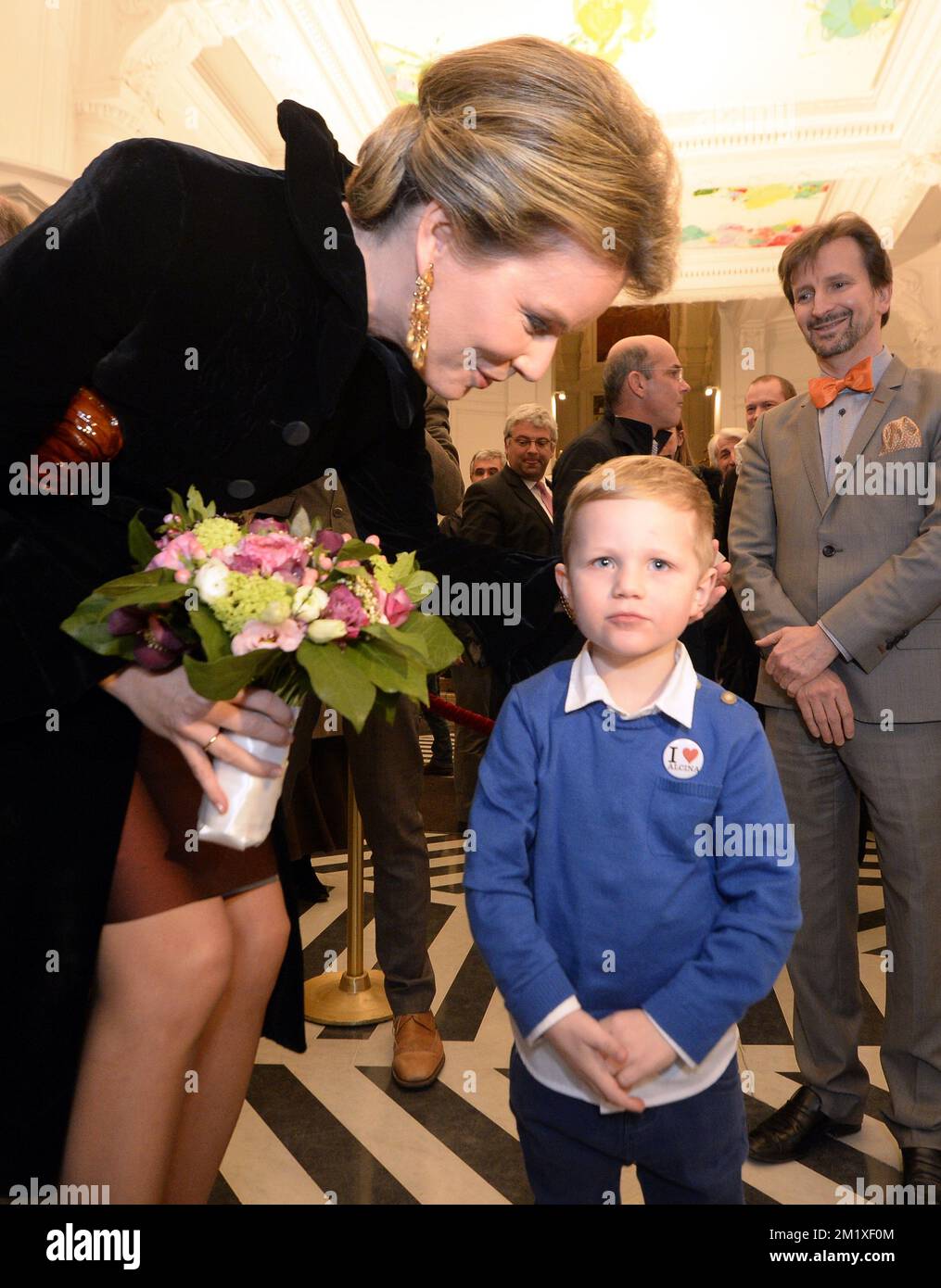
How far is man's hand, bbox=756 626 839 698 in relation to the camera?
2.57 metres

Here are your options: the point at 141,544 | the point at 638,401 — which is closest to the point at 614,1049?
the point at 141,544

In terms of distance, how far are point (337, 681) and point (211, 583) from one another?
20cm

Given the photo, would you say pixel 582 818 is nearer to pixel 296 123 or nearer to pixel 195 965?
pixel 195 965

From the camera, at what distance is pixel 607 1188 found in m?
1.61

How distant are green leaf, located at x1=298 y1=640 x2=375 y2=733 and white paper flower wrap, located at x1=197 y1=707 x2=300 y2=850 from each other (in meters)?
0.17

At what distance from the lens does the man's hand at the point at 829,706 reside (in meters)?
2.57

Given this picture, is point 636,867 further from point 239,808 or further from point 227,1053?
point 227,1053

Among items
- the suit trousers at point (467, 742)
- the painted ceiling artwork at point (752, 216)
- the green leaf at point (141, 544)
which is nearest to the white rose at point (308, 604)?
the green leaf at point (141, 544)

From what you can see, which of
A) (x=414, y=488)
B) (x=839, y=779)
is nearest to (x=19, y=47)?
(x=414, y=488)

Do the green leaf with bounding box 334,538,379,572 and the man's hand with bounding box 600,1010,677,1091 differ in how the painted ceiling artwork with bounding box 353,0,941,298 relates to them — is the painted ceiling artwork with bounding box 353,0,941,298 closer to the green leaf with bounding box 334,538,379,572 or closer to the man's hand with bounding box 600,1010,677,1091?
the green leaf with bounding box 334,538,379,572

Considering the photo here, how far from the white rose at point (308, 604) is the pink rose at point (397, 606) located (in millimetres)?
127

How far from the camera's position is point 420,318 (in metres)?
1.65
